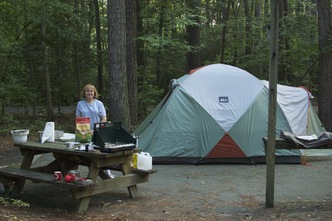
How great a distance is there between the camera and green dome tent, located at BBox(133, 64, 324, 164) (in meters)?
9.02

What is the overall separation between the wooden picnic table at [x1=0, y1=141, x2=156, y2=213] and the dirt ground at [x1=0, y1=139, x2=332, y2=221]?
24 centimetres

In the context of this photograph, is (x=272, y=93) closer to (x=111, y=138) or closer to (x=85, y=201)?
(x=111, y=138)

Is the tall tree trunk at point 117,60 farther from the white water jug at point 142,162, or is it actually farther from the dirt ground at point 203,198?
the white water jug at point 142,162

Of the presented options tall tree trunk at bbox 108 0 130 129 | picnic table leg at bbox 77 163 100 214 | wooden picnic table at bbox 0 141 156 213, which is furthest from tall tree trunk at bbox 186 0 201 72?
picnic table leg at bbox 77 163 100 214

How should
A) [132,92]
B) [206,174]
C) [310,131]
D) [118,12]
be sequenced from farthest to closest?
[132,92]
[310,131]
[118,12]
[206,174]

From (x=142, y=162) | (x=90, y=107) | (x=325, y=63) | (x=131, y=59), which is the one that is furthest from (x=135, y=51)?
(x=142, y=162)

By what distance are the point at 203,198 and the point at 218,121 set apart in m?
3.15

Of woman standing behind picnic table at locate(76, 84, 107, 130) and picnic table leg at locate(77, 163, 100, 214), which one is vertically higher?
woman standing behind picnic table at locate(76, 84, 107, 130)

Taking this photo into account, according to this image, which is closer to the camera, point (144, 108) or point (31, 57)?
point (144, 108)

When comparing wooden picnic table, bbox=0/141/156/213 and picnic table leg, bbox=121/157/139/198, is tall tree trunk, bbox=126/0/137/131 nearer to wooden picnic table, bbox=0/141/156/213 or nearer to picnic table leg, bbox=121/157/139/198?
wooden picnic table, bbox=0/141/156/213

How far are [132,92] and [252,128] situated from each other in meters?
4.30

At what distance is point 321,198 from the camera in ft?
20.1

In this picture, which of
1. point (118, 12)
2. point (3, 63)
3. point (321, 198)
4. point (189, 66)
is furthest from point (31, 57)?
point (321, 198)

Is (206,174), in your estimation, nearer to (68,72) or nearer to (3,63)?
(3,63)
